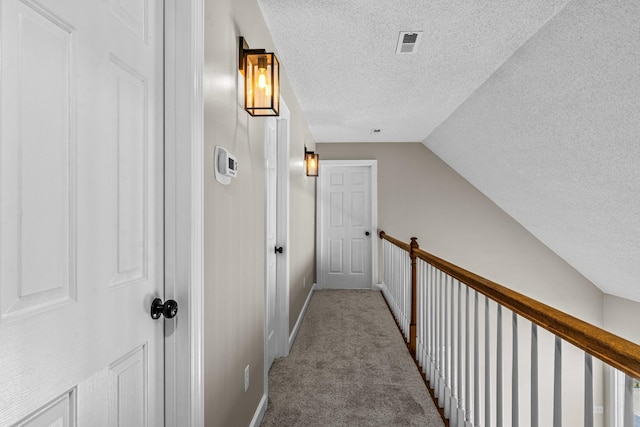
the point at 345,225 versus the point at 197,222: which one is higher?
the point at 197,222

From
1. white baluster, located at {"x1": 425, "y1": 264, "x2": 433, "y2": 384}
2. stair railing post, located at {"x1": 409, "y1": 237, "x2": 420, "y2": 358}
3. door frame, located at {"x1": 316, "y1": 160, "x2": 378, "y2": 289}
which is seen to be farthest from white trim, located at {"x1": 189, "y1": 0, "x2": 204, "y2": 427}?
door frame, located at {"x1": 316, "y1": 160, "x2": 378, "y2": 289}

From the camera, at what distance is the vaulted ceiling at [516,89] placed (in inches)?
79.7

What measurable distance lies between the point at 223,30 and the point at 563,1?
182 centimetres

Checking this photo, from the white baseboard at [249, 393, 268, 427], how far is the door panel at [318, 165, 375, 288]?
3618 mm

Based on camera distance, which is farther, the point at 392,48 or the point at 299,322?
the point at 299,322

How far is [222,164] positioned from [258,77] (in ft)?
1.87

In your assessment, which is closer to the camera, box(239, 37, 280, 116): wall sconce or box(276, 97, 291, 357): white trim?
box(239, 37, 280, 116): wall sconce

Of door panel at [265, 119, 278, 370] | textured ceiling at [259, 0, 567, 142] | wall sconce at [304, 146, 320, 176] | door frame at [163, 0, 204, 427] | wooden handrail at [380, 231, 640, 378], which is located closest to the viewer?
wooden handrail at [380, 231, 640, 378]

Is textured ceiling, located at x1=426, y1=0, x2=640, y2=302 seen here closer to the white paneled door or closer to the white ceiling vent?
the white ceiling vent

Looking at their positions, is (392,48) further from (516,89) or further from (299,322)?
(299,322)

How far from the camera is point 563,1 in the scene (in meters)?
1.92

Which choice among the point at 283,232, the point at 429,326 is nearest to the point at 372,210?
the point at 283,232

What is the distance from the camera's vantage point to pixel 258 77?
1.73 meters

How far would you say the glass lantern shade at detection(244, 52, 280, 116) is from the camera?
172 cm
